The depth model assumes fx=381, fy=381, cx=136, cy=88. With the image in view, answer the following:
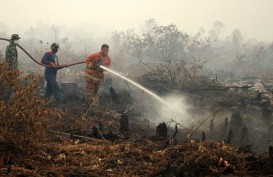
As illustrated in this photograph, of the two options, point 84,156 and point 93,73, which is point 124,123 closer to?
point 84,156

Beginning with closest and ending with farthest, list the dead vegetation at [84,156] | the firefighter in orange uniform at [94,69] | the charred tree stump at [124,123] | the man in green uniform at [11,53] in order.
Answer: the dead vegetation at [84,156] < the charred tree stump at [124,123] < the man in green uniform at [11,53] < the firefighter in orange uniform at [94,69]

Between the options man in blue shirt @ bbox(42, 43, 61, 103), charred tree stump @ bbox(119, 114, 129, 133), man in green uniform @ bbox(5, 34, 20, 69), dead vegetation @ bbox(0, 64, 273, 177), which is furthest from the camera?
man in blue shirt @ bbox(42, 43, 61, 103)

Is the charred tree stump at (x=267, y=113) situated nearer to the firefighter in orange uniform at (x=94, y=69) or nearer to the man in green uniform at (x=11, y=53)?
the firefighter in orange uniform at (x=94, y=69)

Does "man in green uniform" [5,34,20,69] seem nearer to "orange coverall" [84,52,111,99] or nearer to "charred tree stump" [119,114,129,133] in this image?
"orange coverall" [84,52,111,99]

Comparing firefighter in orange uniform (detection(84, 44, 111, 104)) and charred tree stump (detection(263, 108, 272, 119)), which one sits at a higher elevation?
firefighter in orange uniform (detection(84, 44, 111, 104))

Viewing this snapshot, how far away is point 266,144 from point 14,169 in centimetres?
618

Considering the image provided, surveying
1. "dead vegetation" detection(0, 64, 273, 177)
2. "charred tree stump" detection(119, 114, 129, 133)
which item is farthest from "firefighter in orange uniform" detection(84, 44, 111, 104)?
"dead vegetation" detection(0, 64, 273, 177)

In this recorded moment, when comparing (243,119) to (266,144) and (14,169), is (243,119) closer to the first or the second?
(266,144)

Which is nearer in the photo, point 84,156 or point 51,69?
point 84,156

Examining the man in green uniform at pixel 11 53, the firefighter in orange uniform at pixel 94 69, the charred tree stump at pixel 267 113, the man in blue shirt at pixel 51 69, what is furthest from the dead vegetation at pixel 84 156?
the charred tree stump at pixel 267 113

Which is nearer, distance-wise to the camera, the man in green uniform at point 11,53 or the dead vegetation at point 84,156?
the dead vegetation at point 84,156

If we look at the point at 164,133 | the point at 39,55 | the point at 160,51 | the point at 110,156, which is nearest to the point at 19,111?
the point at 110,156

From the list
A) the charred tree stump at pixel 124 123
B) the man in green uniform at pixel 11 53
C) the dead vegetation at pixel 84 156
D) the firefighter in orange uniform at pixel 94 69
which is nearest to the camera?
the dead vegetation at pixel 84 156

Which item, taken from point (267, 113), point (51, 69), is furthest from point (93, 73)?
point (267, 113)
